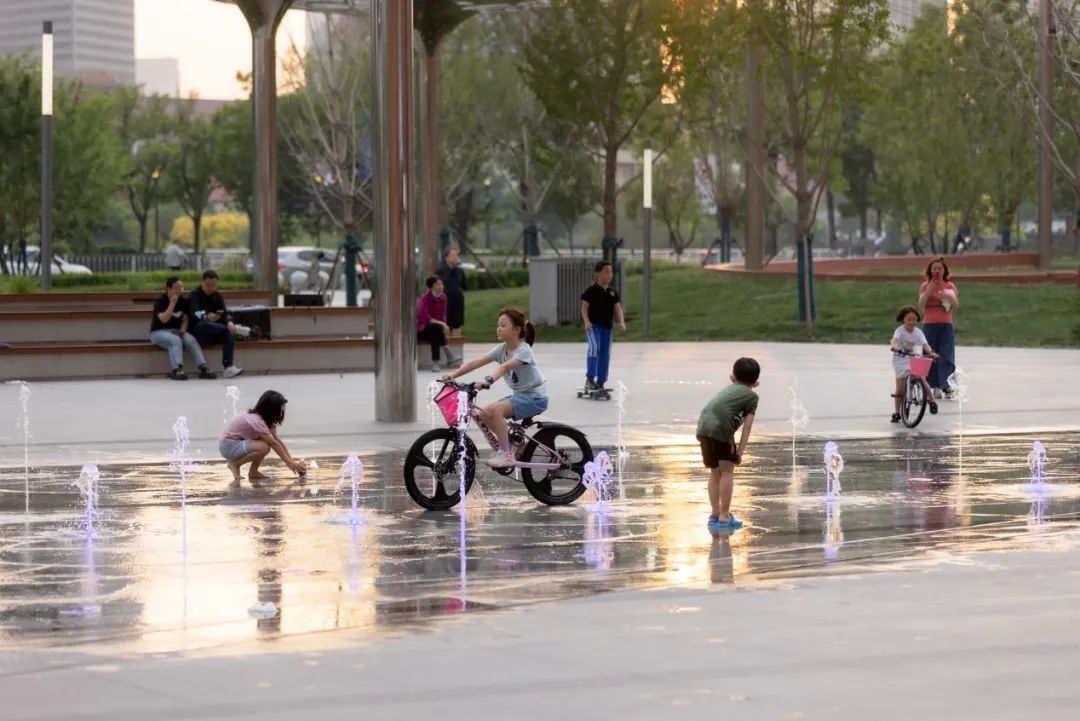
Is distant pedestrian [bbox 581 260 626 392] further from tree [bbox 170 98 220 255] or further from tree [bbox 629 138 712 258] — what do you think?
tree [bbox 170 98 220 255]

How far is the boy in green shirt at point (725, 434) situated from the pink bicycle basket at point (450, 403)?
199cm

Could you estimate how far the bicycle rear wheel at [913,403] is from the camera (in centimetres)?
1919

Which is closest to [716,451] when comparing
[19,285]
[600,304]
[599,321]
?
[599,321]

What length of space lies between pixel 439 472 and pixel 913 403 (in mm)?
7308

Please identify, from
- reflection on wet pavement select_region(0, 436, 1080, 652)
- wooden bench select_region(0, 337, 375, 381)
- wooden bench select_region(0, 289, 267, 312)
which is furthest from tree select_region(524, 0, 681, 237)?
reflection on wet pavement select_region(0, 436, 1080, 652)

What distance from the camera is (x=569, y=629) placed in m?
8.82

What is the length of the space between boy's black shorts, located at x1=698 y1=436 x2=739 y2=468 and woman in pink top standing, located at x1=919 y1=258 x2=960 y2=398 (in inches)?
401

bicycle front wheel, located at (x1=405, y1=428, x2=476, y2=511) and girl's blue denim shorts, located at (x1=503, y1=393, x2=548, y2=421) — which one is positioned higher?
girl's blue denim shorts, located at (x1=503, y1=393, x2=548, y2=421)

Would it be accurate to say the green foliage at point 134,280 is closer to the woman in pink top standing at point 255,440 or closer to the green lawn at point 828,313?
the green lawn at point 828,313

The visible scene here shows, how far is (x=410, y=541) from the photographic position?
11.8 metres

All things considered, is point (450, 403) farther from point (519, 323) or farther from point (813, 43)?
point (813, 43)

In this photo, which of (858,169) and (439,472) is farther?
(858,169)

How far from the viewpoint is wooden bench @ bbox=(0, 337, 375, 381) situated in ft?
84.7

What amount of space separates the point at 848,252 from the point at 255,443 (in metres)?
80.2
